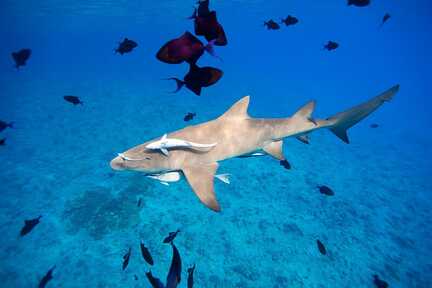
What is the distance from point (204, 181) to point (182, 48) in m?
2.07

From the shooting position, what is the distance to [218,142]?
4469 millimetres

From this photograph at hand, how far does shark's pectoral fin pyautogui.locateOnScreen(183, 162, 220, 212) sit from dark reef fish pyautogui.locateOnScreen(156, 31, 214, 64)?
1.87m

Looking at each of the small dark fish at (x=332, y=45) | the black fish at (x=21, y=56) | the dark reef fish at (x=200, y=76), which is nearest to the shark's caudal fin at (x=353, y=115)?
the dark reef fish at (x=200, y=76)

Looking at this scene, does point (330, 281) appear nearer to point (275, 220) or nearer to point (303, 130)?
point (275, 220)

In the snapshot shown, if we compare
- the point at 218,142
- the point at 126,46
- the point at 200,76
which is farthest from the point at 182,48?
the point at 126,46

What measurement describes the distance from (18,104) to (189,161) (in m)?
Result: 30.5

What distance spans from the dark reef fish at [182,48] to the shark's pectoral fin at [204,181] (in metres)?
1.87

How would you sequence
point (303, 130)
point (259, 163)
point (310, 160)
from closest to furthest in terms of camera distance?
point (303, 130) → point (259, 163) → point (310, 160)

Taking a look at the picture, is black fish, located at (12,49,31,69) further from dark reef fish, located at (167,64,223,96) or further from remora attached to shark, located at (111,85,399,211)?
dark reef fish, located at (167,64,223,96)

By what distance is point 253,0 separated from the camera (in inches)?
2195

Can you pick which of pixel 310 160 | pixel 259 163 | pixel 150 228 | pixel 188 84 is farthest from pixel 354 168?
pixel 188 84

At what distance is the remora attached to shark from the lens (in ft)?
13.2

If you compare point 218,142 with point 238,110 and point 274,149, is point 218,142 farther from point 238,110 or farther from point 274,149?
point 274,149

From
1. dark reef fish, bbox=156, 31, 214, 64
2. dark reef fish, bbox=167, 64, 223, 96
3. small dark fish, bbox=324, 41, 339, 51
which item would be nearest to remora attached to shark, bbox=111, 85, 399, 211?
dark reef fish, bbox=167, 64, 223, 96
